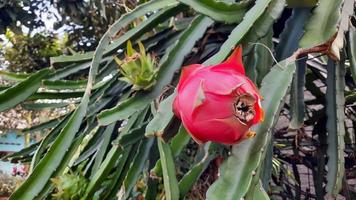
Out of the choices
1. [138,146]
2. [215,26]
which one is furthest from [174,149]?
[215,26]

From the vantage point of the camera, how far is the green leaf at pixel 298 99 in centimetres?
125

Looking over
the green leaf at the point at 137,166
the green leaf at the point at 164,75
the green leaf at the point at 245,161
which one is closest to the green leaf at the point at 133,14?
the green leaf at the point at 164,75

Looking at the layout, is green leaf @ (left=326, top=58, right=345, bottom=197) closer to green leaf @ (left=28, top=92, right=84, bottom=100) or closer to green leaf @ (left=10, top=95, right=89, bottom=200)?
green leaf @ (left=10, top=95, right=89, bottom=200)

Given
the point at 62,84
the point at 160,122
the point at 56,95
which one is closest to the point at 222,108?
the point at 160,122

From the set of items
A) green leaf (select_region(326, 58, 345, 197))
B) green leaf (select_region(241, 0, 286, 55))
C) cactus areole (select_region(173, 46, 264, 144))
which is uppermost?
cactus areole (select_region(173, 46, 264, 144))

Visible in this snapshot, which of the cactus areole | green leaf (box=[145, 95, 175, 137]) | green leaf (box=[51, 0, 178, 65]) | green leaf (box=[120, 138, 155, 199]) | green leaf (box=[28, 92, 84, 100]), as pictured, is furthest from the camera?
green leaf (box=[28, 92, 84, 100])

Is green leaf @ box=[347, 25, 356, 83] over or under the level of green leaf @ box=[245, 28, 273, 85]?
under

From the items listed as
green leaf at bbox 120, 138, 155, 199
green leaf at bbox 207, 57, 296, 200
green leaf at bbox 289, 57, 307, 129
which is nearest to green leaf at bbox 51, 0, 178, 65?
green leaf at bbox 120, 138, 155, 199

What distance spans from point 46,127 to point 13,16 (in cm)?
226

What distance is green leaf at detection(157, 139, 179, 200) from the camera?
1.01 meters

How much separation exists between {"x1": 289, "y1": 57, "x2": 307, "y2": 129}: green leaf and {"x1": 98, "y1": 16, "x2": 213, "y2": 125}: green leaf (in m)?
0.26

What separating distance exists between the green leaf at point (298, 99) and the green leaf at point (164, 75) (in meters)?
0.26

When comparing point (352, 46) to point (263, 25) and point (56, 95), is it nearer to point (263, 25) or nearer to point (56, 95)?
point (263, 25)

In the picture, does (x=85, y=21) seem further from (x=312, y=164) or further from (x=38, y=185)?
(x=38, y=185)
